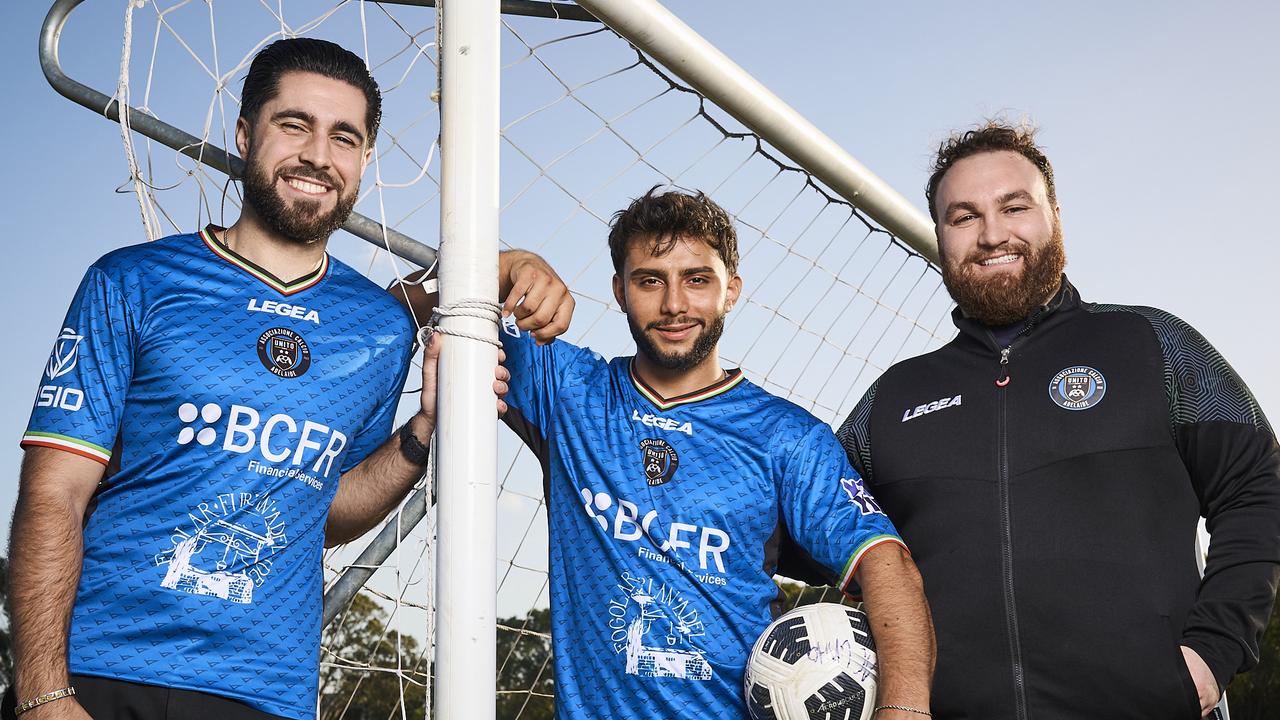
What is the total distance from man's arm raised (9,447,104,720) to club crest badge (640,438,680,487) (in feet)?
4.04

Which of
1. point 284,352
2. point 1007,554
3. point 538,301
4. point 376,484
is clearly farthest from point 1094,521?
point 284,352

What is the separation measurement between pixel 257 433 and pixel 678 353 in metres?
1.04

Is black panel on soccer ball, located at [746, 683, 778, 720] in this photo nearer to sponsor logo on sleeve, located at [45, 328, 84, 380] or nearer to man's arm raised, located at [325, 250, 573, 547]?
man's arm raised, located at [325, 250, 573, 547]

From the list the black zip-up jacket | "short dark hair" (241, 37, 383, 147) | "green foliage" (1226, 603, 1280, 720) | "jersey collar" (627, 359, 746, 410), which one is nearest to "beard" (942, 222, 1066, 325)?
the black zip-up jacket

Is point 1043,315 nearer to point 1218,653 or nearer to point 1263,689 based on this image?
point 1218,653

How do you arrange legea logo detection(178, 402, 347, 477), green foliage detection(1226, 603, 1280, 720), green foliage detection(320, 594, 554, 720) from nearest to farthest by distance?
legea logo detection(178, 402, 347, 477) < green foliage detection(320, 594, 554, 720) < green foliage detection(1226, 603, 1280, 720)

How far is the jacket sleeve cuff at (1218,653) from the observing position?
2.29 metres

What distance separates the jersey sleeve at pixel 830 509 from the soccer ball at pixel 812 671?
16cm

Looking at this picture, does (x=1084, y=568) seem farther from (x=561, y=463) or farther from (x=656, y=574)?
(x=561, y=463)

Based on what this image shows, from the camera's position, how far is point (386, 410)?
2.57 meters

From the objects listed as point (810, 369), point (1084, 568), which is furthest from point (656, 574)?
point (810, 369)

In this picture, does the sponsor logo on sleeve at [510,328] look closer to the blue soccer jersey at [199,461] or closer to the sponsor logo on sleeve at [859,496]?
the blue soccer jersey at [199,461]

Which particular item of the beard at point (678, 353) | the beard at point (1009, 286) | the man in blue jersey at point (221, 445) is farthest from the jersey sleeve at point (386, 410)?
the beard at point (1009, 286)

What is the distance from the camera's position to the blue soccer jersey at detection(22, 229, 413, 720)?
2092 millimetres
